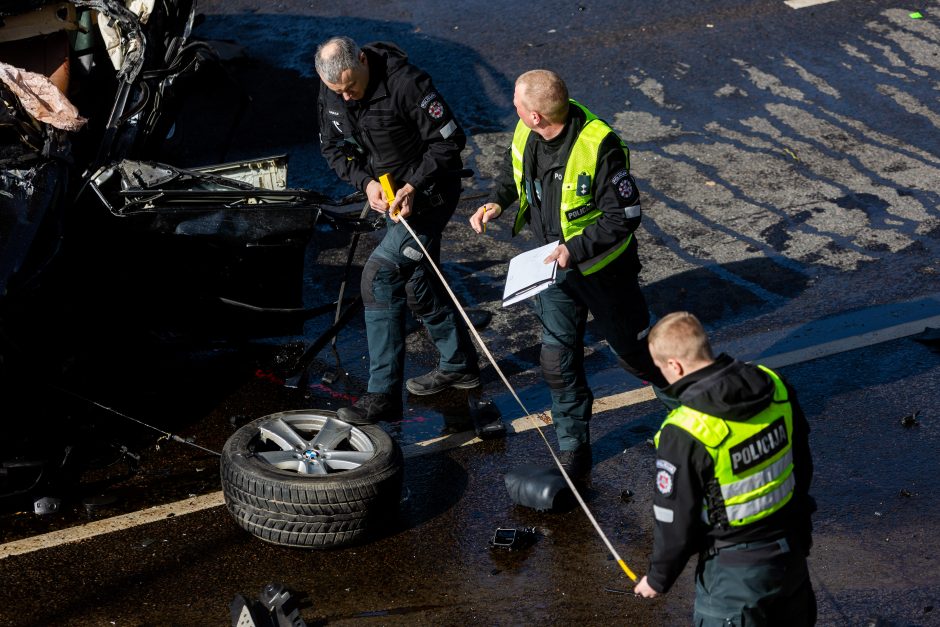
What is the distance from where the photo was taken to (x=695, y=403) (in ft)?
11.6

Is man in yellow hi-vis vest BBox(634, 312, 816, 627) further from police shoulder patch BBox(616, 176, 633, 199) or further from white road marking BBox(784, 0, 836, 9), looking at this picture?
white road marking BBox(784, 0, 836, 9)

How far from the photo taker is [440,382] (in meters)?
6.56

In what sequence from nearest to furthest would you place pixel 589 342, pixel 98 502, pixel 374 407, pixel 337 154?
1. pixel 98 502
2. pixel 374 407
3. pixel 337 154
4. pixel 589 342

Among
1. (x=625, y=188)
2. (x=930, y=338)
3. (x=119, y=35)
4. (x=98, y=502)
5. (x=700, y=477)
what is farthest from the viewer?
(x=119, y=35)

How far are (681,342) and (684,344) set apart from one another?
0.01m

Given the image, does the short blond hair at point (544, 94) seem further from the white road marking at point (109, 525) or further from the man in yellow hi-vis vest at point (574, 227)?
the white road marking at point (109, 525)

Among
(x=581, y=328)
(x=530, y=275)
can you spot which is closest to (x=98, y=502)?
(x=530, y=275)

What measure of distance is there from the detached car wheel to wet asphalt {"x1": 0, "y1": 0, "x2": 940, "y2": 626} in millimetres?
152

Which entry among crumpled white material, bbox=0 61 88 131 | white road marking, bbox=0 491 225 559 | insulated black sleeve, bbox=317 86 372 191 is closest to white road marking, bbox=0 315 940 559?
white road marking, bbox=0 491 225 559

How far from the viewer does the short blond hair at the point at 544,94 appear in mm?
5102

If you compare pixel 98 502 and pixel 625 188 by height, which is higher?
pixel 625 188

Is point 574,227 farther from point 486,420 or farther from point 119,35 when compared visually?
point 119,35

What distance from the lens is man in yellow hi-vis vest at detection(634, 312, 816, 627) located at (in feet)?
11.6

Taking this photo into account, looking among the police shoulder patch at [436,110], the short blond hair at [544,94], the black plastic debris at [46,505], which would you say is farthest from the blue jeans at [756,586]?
the black plastic debris at [46,505]
